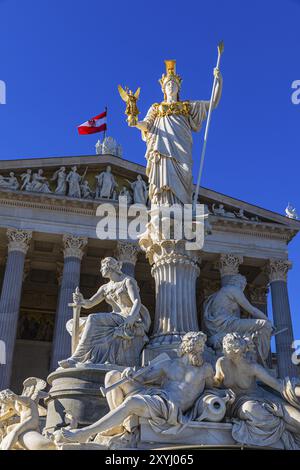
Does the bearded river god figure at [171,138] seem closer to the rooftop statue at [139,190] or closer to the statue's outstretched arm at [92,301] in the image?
the statue's outstretched arm at [92,301]

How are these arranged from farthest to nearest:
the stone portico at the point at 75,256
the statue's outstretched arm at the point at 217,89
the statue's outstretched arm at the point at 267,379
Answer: the stone portico at the point at 75,256 < the statue's outstretched arm at the point at 217,89 < the statue's outstretched arm at the point at 267,379

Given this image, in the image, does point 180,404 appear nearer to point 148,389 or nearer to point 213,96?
point 148,389

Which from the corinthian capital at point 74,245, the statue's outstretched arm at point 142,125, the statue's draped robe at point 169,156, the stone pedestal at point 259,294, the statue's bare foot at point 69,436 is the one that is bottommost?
the statue's bare foot at point 69,436

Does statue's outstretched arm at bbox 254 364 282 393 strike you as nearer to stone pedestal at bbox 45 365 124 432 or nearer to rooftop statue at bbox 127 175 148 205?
stone pedestal at bbox 45 365 124 432

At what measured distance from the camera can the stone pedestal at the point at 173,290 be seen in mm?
9047

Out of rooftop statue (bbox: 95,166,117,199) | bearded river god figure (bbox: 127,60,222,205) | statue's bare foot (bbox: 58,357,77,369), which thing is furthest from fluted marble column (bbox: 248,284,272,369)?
statue's bare foot (bbox: 58,357,77,369)

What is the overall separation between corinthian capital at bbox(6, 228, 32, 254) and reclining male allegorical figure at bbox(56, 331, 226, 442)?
2543 cm

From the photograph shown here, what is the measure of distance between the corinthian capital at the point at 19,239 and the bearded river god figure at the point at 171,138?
21.6 metres

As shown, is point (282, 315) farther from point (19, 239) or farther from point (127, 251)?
point (19, 239)

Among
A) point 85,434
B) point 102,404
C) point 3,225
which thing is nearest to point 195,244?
point 102,404

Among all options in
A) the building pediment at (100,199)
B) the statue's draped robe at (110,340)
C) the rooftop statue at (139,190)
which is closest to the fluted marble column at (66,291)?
the building pediment at (100,199)

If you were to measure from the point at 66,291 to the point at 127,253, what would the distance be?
13.8ft

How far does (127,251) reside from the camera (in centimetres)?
3212

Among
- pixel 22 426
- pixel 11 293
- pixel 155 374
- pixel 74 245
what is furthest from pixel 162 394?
pixel 74 245
